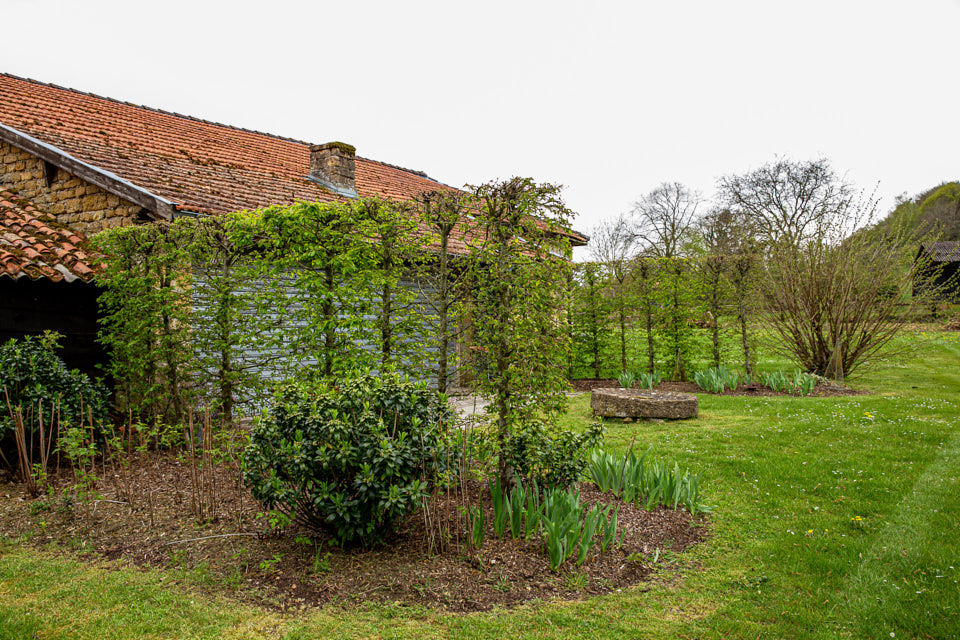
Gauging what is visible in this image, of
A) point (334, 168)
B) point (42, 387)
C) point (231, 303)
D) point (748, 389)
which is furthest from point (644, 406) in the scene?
point (334, 168)

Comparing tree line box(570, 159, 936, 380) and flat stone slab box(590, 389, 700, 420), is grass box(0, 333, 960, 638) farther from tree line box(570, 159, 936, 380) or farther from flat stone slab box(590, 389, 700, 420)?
tree line box(570, 159, 936, 380)

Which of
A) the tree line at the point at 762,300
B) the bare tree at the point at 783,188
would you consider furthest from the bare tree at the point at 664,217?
→ the tree line at the point at 762,300

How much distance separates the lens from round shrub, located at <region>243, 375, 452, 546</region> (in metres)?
3.40

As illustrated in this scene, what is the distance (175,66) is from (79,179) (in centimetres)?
751

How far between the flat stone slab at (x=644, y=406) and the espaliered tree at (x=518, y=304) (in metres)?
4.58

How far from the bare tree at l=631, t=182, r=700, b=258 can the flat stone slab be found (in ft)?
82.5

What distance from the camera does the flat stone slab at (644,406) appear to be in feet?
28.6

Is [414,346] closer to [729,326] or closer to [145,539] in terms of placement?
[145,539]

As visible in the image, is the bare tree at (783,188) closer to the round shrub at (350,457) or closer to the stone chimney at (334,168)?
the stone chimney at (334,168)

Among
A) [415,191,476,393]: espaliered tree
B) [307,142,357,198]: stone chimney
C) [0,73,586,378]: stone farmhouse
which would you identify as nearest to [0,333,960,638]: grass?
[415,191,476,393]: espaliered tree

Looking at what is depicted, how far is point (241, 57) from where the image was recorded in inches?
502

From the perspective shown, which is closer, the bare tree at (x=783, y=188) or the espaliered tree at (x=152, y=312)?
the espaliered tree at (x=152, y=312)

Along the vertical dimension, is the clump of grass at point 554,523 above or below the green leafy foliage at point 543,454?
below

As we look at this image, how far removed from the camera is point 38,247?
7.41 meters
